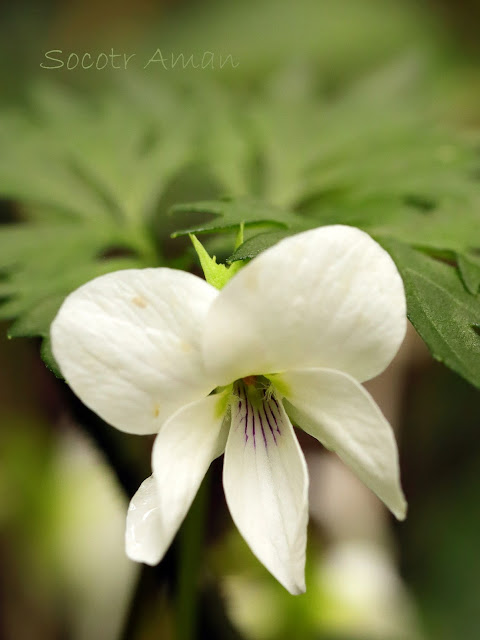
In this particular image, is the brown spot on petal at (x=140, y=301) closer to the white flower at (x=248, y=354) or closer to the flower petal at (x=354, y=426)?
the white flower at (x=248, y=354)

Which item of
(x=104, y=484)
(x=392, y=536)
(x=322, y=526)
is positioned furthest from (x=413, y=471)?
(x=104, y=484)

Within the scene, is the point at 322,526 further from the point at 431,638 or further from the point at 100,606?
the point at 100,606

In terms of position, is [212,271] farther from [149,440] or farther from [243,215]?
[149,440]

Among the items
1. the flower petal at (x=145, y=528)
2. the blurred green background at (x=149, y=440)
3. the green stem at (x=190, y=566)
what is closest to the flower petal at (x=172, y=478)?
the flower petal at (x=145, y=528)

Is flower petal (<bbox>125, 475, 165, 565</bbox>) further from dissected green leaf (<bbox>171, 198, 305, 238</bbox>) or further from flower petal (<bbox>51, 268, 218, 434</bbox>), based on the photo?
dissected green leaf (<bbox>171, 198, 305, 238</bbox>)

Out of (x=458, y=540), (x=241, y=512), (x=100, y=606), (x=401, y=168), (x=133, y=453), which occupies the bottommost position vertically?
(x=458, y=540)

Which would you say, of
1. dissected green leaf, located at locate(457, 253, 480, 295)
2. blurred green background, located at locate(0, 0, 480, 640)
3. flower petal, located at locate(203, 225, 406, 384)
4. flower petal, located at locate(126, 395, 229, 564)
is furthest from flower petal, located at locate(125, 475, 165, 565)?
dissected green leaf, located at locate(457, 253, 480, 295)
